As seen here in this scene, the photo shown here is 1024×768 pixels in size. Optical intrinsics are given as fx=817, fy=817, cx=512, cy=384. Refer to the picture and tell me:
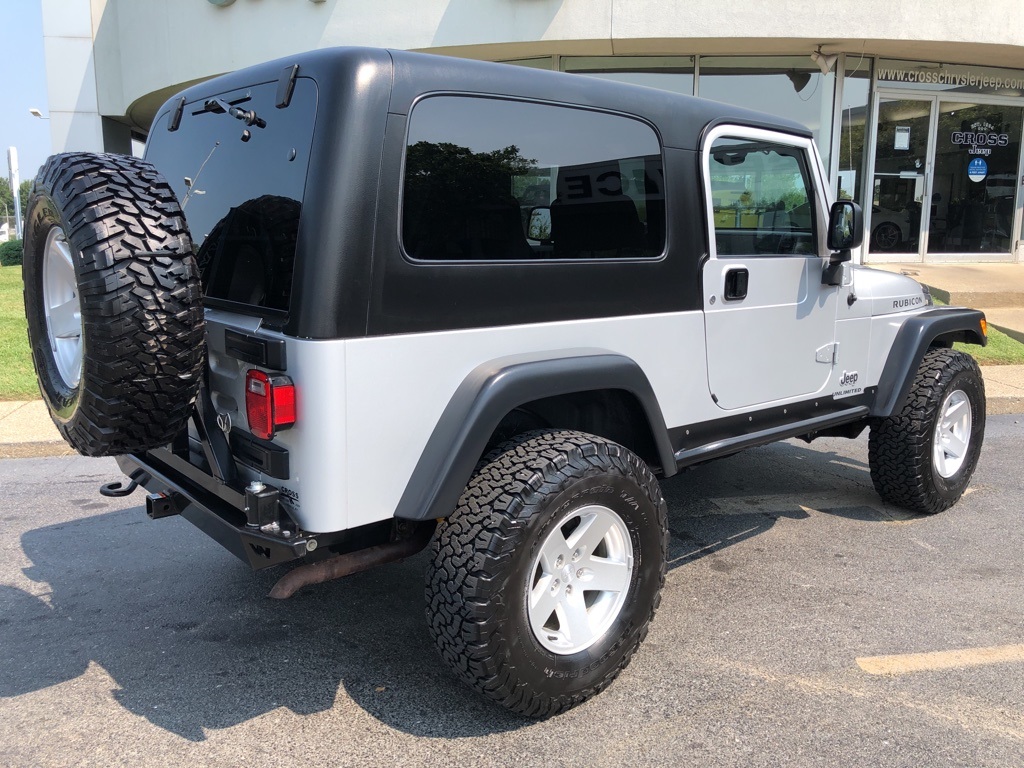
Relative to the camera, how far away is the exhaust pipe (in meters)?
2.54

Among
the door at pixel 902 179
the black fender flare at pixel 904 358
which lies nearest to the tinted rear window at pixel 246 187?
the black fender flare at pixel 904 358

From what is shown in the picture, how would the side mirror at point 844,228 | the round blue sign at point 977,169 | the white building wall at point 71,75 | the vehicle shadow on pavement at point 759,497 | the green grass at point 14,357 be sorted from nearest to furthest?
the side mirror at point 844,228 < the vehicle shadow on pavement at point 759,497 < the green grass at point 14,357 < the round blue sign at point 977,169 < the white building wall at point 71,75

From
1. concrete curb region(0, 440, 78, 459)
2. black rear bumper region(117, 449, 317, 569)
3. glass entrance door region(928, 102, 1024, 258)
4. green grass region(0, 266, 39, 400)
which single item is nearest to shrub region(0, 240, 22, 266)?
green grass region(0, 266, 39, 400)

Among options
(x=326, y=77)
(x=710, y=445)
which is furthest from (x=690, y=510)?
(x=326, y=77)

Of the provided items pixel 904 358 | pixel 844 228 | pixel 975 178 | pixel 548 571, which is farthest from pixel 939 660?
pixel 975 178

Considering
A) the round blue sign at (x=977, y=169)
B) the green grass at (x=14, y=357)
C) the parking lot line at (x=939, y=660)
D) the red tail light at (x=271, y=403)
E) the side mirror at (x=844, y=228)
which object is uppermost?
the round blue sign at (x=977, y=169)

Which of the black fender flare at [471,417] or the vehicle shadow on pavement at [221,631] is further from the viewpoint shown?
the vehicle shadow on pavement at [221,631]

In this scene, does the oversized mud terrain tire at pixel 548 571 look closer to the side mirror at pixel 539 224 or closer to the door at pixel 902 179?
the side mirror at pixel 539 224

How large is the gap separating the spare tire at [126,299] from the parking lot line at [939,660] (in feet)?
8.63

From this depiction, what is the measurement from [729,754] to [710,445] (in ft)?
4.22

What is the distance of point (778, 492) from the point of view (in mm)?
5121

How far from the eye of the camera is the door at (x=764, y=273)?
3418mm

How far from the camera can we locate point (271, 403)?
2.36m

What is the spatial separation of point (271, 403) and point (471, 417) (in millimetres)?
592
